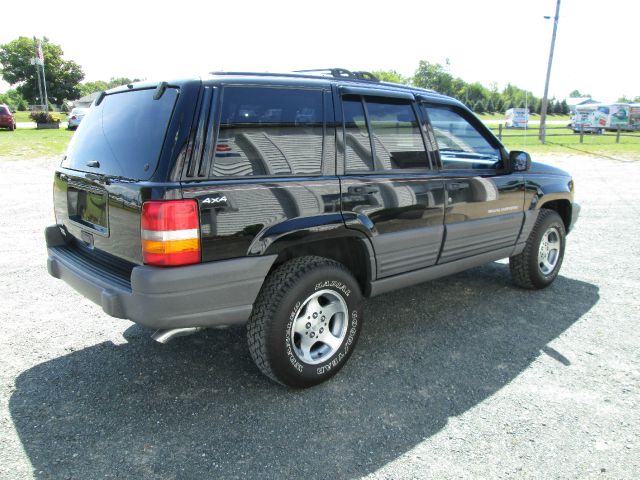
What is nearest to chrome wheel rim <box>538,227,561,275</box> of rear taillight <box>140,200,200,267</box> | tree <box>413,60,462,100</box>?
rear taillight <box>140,200,200,267</box>

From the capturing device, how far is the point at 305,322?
320 centimetres

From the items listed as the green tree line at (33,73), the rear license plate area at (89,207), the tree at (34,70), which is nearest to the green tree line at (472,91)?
the green tree line at (33,73)

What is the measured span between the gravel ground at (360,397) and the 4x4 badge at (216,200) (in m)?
1.21

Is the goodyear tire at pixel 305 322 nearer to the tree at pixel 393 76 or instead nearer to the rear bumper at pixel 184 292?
the rear bumper at pixel 184 292

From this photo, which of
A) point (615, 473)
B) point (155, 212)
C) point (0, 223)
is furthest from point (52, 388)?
point (0, 223)

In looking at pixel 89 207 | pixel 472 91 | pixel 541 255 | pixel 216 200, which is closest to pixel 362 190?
pixel 216 200

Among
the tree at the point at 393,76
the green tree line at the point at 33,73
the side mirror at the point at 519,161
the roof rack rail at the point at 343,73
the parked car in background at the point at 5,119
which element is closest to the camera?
the roof rack rail at the point at 343,73

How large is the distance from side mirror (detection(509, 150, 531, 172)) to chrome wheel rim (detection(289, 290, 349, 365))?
2.18 meters

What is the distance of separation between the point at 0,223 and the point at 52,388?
538 centimetres

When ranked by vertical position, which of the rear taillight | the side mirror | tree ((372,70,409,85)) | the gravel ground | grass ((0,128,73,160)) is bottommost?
the gravel ground

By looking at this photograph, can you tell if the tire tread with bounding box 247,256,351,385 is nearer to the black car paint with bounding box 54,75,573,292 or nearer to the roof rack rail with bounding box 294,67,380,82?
the black car paint with bounding box 54,75,573,292

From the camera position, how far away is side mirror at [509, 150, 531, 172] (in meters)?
4.45

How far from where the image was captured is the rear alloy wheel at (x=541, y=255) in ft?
15.9

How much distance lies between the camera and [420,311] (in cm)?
451
